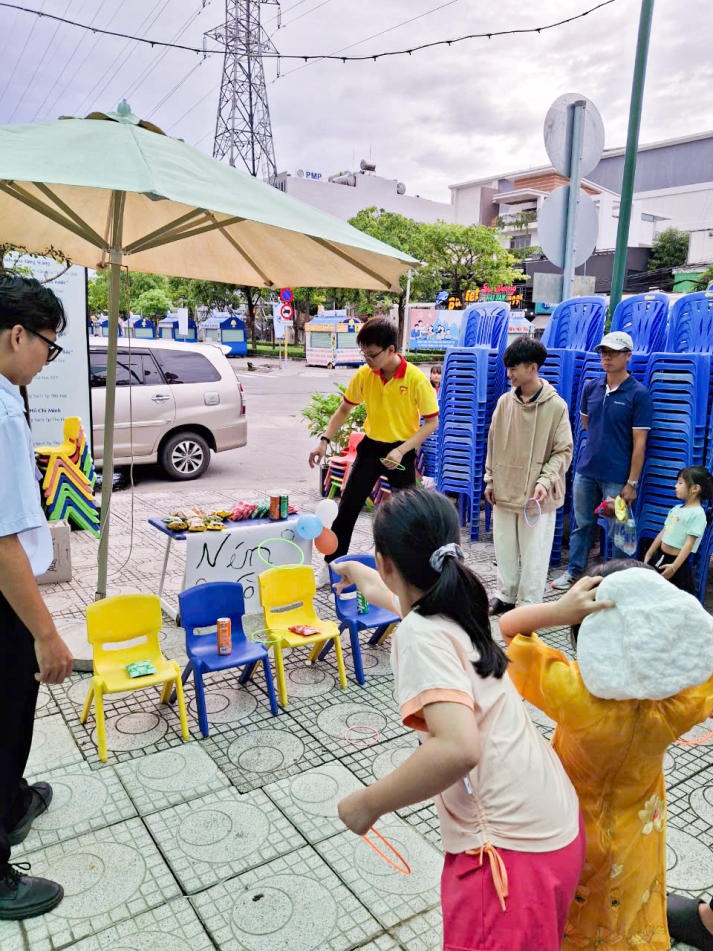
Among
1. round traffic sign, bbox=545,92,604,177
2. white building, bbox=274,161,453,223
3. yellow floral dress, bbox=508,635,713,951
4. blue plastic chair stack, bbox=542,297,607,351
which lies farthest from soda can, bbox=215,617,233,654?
white building, bbox=274,161,453,223

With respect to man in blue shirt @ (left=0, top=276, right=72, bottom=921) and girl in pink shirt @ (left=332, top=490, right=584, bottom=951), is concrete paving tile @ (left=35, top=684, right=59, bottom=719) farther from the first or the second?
girl in pink shirt @ (left=332, top=490, right=584, bottom=951)

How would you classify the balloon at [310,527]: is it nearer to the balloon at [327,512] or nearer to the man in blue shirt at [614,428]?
the balloon at [327,512]

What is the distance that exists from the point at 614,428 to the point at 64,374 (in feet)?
17.0

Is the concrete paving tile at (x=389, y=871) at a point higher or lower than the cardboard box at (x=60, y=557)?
lower

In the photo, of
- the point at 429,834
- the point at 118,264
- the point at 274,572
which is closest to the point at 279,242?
the point at 118,264

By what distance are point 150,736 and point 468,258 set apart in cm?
3662

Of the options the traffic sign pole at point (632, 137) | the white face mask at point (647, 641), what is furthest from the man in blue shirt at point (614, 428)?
the white face mask at point (647, 641)

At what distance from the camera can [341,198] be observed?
55.8 meters

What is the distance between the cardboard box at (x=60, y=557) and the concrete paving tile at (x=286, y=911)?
3.55 metres

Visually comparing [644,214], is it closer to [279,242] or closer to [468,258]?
[468,258]

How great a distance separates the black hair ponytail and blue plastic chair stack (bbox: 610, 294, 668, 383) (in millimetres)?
4395

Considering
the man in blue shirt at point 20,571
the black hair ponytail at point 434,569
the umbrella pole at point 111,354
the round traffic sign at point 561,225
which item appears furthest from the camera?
the round traffic sign at point 561,225

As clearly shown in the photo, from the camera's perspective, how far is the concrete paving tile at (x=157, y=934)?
2.13 m

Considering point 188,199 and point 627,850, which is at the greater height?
point 188,199
